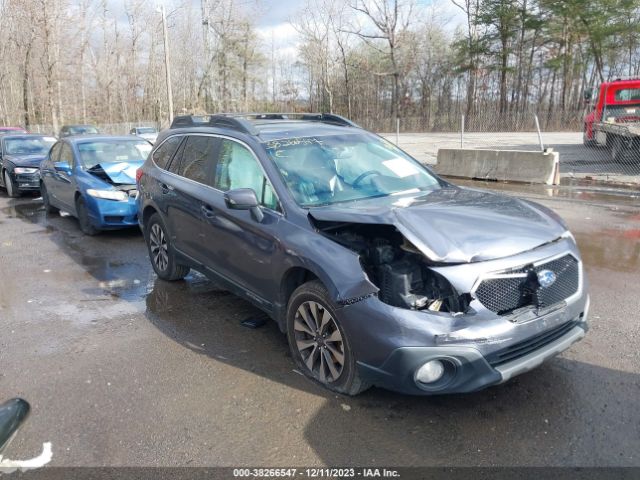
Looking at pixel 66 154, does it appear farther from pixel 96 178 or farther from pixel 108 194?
pixel 108 194

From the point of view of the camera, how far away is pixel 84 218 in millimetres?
8797

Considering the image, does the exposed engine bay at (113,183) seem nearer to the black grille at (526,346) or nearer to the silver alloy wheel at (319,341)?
the silver alloy wheel at (319,341)

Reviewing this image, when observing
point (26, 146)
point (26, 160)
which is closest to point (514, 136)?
point (26, 146)

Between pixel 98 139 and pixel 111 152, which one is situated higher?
pixel 98 139

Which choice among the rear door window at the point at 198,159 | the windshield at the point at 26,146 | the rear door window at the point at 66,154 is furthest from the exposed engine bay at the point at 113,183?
the windshield at the point at 26,146

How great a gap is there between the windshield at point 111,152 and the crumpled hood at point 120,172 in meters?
0.27

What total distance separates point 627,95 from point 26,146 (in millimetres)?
20132

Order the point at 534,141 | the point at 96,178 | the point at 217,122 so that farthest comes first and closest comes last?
the point at 534,141
the point at 96,178
the point at 217,122

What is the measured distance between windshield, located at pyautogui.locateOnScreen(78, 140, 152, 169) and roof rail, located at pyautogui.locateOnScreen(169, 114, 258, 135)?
392cm

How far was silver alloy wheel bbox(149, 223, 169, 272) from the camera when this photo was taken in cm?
592

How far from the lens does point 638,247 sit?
7.14 metres

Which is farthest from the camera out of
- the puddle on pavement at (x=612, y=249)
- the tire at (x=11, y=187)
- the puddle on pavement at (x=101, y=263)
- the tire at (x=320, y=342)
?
the tire at (x=11, y=187)

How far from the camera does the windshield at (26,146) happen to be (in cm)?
1466

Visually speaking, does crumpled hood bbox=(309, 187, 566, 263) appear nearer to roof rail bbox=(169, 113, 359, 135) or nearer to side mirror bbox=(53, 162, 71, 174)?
roof rail bbox=(169, 113, 359, 135)
